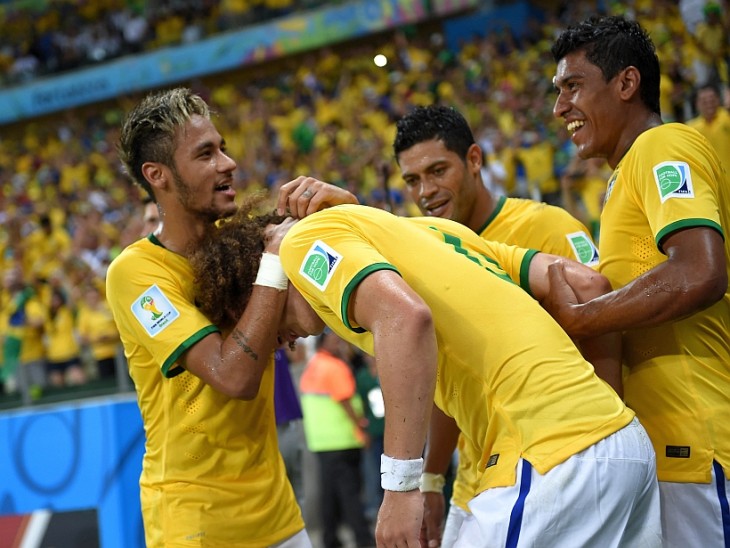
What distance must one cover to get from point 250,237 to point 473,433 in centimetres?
109

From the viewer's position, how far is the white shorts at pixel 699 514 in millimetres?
2848

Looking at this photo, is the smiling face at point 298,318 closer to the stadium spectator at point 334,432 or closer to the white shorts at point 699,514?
the white shorts at point 699,514

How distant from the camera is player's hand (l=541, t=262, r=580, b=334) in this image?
2887 mm

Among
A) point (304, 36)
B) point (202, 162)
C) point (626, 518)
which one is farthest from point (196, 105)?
Answer: point (304, 36)

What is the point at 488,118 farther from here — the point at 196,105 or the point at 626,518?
the point at 626,518

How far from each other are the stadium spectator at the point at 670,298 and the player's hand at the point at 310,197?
0.75m

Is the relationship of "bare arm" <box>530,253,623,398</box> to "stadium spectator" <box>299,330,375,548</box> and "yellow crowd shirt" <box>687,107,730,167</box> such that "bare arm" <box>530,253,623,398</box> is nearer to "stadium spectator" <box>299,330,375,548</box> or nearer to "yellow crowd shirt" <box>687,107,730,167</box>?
"yellow crowd shirt" <box>687,107,730,167</box>

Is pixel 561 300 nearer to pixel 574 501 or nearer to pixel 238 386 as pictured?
pixel 574 501

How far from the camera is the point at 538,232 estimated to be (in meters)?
3.94

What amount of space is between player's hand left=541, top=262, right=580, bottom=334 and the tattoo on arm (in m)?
0.99

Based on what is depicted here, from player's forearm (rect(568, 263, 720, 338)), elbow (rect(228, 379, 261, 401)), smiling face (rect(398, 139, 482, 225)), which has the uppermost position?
smiling face (rect(398, 139, 482, 225))

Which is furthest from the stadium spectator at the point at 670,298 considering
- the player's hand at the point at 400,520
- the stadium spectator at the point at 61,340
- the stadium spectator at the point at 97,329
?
the stadium spectator at the point at 61,340

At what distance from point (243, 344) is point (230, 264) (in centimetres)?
30

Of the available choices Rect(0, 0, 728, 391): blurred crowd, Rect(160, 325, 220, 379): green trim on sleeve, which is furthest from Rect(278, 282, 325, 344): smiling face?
Rect(0, 0, 728, 391): blurred crowd
